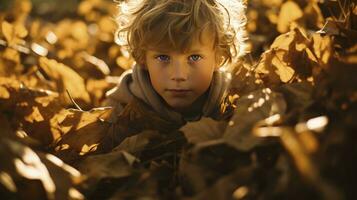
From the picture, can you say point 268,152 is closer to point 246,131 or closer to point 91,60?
point 246,131

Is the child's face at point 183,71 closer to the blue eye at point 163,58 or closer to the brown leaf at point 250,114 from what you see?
the blue eye at point 163,58

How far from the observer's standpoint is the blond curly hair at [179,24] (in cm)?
196

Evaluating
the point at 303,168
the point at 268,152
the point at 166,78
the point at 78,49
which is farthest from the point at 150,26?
the point at 78,49

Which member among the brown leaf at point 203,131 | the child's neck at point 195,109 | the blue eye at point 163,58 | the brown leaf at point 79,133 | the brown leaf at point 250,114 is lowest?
the child's neck at point 195,109

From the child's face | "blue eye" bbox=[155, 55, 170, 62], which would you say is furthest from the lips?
"blue eye" bbox=[155, 55, 170, 62]

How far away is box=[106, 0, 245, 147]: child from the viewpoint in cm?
193

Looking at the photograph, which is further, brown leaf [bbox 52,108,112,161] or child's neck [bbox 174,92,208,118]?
child's neck [bbox 174,92,208,118]

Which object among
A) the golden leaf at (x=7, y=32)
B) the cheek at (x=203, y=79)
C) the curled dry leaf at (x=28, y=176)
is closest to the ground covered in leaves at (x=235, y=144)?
the curled dry leaf at (x=28, y=176)

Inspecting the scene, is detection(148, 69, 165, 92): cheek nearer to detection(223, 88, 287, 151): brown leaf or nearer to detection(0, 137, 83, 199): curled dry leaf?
detection(223, 88, 287, 151): brown leaf

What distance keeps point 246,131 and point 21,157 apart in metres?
0.49

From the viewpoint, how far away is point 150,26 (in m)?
2.03

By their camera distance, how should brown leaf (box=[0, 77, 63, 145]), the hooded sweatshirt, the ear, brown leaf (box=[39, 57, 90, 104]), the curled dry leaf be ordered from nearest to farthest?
1. the curled dry leaf
2. brown leaf (box=[0, 77, 63, 145])
3. the hooded sweatshirt
4. the ear
5. brown leaf (box=[39, 57, 90, 104])

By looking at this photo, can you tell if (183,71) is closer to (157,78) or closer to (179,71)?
(179,71)

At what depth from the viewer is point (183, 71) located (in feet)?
6.26
